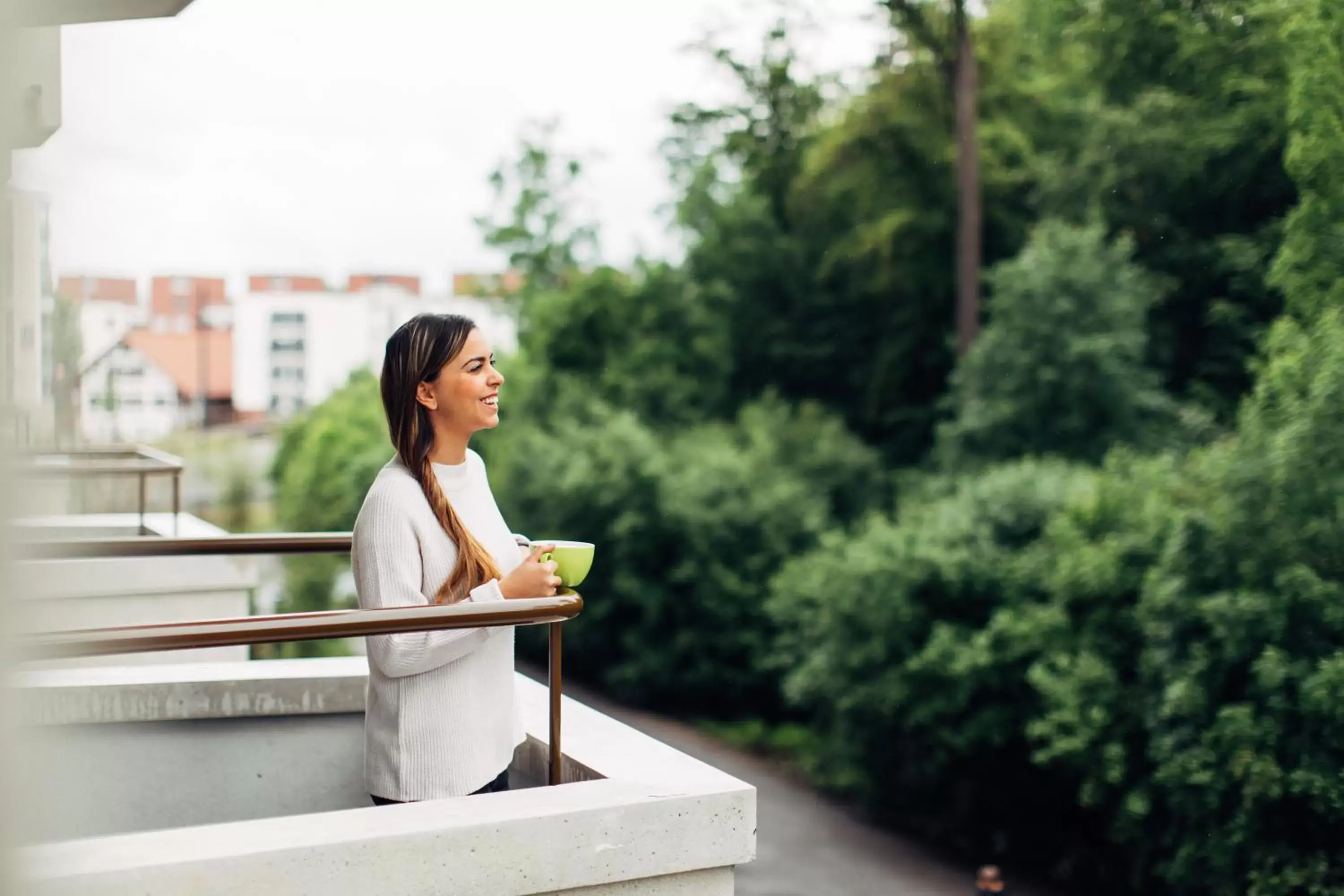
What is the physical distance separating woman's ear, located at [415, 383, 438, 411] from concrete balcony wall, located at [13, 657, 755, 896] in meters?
0.75

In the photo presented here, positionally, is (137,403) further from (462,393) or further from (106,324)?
(462,393)

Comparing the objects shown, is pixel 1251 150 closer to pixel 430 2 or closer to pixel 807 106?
pixel 807 106

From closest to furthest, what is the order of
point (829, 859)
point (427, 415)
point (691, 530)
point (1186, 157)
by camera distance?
point (427, 415), point (829, 859), point (1186, 157), point (691, 530)

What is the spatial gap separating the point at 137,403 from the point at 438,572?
29542mm

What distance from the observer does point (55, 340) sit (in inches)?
51.3

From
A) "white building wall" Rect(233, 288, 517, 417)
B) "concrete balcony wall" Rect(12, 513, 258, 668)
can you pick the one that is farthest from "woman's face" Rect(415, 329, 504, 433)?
"white building wall" Rect(233, 288, 517, 417)

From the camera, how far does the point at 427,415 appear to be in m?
2.65

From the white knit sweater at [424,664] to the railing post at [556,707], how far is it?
0.09 m

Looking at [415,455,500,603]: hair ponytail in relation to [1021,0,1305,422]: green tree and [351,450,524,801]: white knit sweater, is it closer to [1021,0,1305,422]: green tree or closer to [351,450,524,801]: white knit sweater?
[351,450,524,801]: white knit sweater

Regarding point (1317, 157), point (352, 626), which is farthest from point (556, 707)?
point (1317, 157)

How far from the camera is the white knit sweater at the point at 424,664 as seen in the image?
2.51m

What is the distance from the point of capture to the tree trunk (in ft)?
69.4

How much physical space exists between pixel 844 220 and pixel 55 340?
24.5 m

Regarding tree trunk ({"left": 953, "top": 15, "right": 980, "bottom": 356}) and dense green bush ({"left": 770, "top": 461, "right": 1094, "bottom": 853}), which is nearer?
dense green bush ({"left": 770, "top": 461, "right": 1094, "bottom": 853})
